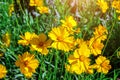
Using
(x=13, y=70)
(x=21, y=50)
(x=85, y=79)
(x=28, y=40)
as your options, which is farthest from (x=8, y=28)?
(x=28, y=40)

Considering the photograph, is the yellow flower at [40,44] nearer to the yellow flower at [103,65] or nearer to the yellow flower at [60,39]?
the yellow flower at [60,39]

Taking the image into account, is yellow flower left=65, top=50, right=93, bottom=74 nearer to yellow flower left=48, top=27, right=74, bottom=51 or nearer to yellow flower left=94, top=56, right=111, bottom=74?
yellow flower left=48, top=27, right=74, bottom=51

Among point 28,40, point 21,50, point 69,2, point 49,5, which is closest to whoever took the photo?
point 28,40

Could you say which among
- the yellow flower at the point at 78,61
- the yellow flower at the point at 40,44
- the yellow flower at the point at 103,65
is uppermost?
the yellow flower at the point at 40,44

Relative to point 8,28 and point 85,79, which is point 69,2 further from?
point 85,79

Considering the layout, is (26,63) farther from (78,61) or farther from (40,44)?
(78,61)

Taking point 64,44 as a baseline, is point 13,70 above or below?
below

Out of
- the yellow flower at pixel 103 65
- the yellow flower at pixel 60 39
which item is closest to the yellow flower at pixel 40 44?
the yellow flower at pixel 60 39

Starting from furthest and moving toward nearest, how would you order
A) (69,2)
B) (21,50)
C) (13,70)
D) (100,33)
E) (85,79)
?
(69,2), (21,50), (13,70), (85,79), (100,33)

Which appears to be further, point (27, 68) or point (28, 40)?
point (28, 40)

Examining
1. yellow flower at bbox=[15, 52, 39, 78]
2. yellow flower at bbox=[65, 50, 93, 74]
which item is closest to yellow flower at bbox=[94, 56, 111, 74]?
yellow flower at bbox=[65, 50, 93, 74]

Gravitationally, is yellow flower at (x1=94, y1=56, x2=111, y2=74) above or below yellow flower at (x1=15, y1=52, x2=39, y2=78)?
below
